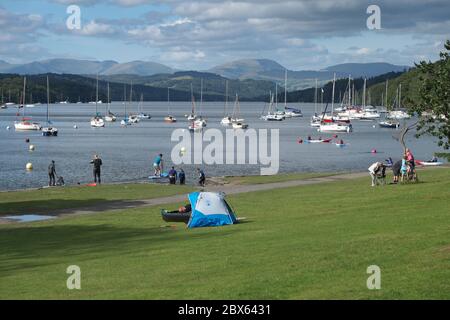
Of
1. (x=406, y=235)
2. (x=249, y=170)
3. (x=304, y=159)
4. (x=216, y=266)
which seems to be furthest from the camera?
(x=304, y=159)

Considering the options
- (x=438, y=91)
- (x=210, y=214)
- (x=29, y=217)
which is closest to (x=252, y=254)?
(x=210, y=214)

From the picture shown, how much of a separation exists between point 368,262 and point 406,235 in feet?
12.7

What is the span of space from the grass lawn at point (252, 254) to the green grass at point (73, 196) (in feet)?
21.3

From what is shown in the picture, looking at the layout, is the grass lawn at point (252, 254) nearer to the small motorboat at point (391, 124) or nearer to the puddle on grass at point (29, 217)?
the puddle on grass at point (29, 217)

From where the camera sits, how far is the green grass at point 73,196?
40656 millimetres

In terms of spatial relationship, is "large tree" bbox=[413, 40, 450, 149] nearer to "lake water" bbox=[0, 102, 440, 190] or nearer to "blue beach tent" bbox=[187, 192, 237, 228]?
"blue beach tent" bbox=[187, 192, 237, 228]

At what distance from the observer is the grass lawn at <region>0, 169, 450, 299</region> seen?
50.1 ft

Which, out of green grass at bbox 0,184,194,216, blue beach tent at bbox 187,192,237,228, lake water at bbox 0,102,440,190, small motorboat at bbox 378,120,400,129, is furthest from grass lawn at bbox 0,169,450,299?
small motorboat at bbox 378,120,400,129

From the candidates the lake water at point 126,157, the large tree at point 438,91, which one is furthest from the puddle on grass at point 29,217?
the lake water at point 126,157

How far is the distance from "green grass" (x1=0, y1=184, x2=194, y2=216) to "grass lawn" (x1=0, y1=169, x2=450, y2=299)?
6483 mm

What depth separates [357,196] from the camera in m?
38.1

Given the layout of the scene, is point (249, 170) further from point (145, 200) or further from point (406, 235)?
point (406, 235)

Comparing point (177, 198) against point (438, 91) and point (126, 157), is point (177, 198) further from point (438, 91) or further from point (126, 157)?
point (126, 157)
